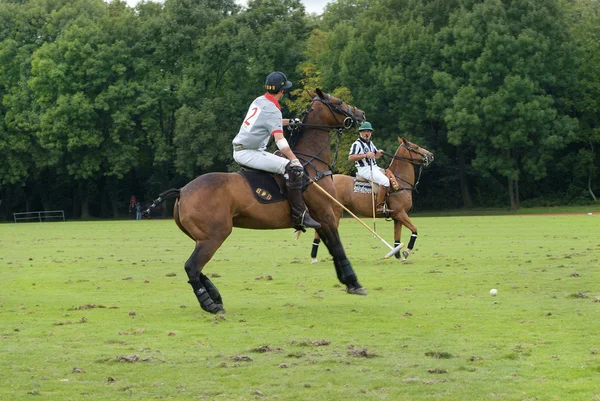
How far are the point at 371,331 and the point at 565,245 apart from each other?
47.3 ft

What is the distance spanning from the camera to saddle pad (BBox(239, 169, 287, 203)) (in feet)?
41.4

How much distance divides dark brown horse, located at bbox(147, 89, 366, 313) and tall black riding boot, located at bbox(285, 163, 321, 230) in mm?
126

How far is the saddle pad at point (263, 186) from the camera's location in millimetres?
12633

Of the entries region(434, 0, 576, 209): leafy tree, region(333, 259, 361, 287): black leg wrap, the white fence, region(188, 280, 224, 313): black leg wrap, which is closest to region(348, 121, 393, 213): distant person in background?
region(333, 259, 361, 287): black leg wrap

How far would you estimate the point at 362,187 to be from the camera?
21312 millimetres

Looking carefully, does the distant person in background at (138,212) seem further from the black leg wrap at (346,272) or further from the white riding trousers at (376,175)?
the black leg wrap at (346,272)

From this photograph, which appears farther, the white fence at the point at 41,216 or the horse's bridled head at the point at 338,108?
the white fence at the point at 41,216

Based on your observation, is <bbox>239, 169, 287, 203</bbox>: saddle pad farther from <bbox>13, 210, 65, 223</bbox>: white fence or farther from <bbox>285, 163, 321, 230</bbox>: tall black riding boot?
<bbox>13, 210, 65, 223</bbox>: white fence

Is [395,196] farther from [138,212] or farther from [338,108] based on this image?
[138,212]

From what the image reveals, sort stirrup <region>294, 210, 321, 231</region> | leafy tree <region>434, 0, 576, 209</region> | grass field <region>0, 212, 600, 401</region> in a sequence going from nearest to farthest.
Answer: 1. grass field <region>0, 212, 600, 401</region>
2. stirrup <region>294, 210, 321, 231</region>
3. leafy tree <region>434, 0, 576, 209</region>

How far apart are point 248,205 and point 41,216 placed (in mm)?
58246

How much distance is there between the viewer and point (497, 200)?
6181cm

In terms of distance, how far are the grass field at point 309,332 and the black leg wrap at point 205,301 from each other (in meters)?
0.15

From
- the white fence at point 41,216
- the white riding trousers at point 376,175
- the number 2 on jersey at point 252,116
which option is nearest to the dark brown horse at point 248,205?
the number 2 on jersey at point 252,116
